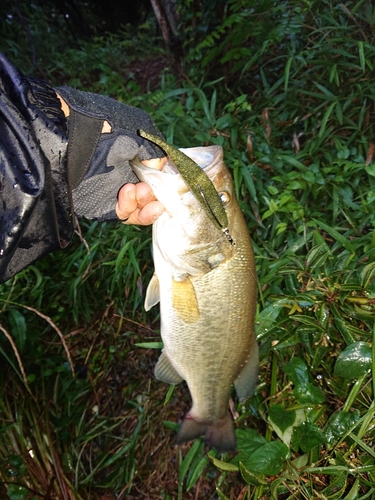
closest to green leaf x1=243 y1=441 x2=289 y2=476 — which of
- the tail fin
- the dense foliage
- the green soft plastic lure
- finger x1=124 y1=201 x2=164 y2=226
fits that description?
the dense foliage

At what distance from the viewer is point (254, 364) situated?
6.91 feet

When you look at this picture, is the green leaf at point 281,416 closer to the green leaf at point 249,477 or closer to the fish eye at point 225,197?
the green leaf at point 249,477

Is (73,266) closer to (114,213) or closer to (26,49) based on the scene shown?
(114,213)

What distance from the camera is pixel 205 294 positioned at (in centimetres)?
193

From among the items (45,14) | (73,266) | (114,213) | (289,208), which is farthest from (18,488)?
(45,14)

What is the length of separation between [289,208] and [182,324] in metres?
1.41

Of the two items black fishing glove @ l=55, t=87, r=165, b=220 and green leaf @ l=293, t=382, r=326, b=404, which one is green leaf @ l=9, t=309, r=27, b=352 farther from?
green leaf @ l=293, t=382, r=326, b=404

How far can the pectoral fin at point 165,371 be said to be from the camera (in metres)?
2.22

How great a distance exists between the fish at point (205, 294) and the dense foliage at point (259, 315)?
0.26m

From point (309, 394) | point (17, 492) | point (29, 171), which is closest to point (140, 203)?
point (29, 171)

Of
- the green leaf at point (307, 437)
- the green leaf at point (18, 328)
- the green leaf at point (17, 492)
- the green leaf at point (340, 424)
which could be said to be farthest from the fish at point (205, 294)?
the green leaf at point (18, 328)

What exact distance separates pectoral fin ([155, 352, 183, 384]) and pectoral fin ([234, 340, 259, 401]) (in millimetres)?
381

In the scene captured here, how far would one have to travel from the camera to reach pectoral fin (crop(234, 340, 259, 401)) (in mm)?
2096

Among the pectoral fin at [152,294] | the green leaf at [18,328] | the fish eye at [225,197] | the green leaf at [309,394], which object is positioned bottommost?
the green leaf at [309,394]
